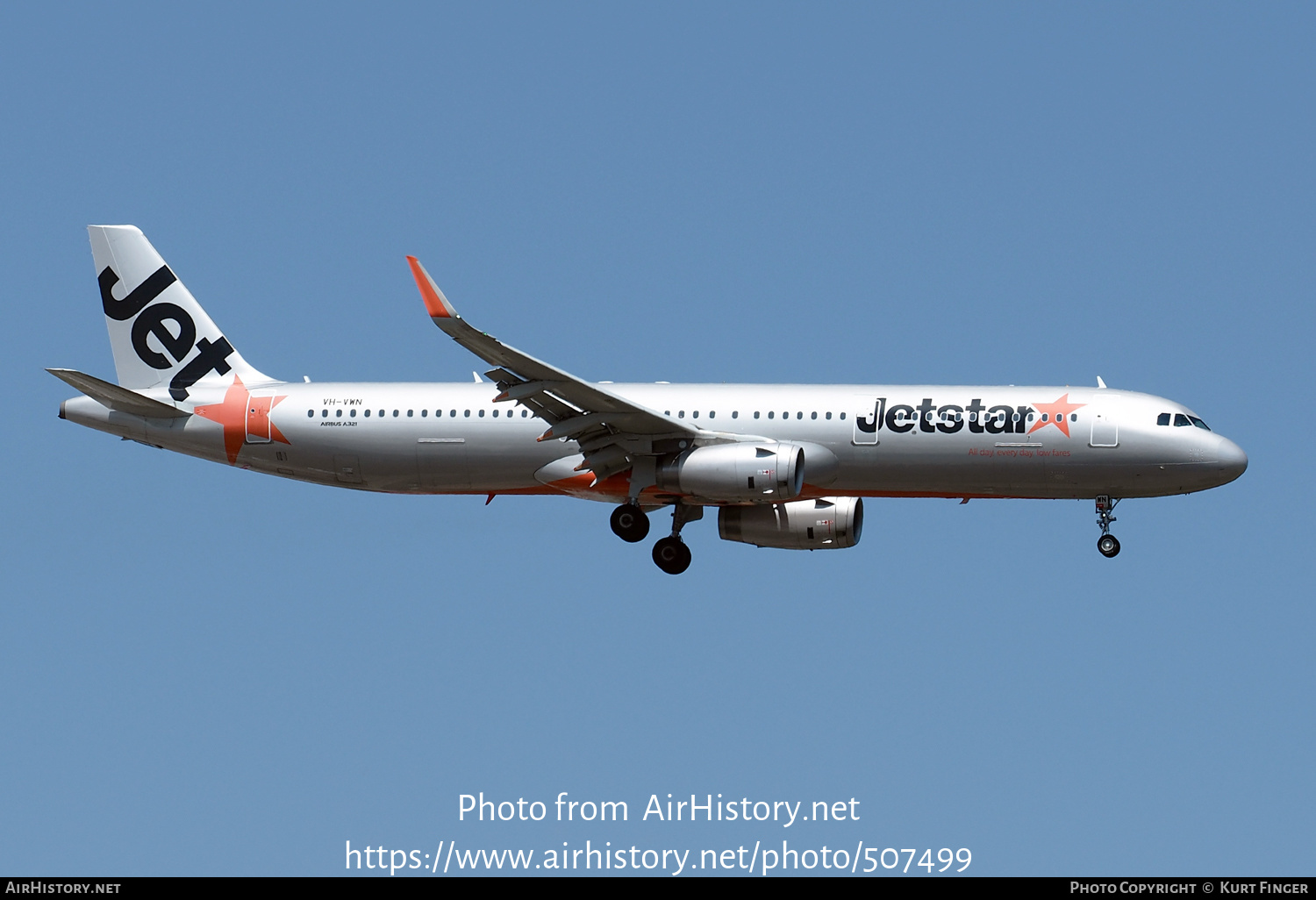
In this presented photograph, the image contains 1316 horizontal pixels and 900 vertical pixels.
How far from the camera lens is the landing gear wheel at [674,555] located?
42.2m

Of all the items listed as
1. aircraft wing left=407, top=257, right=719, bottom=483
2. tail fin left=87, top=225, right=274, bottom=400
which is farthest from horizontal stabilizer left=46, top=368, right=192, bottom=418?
aircraft wing left=407, top=257, right=719, bottom=483

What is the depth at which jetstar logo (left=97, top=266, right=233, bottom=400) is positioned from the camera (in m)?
44.1

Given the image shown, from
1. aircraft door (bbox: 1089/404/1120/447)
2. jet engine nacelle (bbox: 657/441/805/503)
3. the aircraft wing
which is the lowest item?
jet engine nacelle (bbox: 657/441/805/503)

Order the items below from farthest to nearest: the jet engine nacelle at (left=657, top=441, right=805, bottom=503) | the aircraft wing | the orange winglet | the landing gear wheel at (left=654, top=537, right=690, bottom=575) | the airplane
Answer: the landing gear wheel at (left=654, top=537, right=690, bottom=575) < the airplane < the jet engine nacelle at (left=657, top=441, right=805, bottom=503) < the aircraft wing < the orange winglet

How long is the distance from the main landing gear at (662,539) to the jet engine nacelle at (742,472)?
187 centimetres

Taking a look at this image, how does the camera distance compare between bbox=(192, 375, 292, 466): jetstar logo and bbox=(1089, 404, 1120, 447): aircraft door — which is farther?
bbox=(192, 375, 292, 466): jetstar logo

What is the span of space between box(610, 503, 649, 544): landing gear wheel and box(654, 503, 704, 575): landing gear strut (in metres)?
0.73

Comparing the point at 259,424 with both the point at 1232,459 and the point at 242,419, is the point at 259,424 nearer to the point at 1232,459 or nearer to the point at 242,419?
the point at 242,419

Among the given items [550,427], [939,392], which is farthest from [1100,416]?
[550,427]

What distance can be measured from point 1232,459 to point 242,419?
21.1 metres

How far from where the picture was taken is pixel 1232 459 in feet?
132

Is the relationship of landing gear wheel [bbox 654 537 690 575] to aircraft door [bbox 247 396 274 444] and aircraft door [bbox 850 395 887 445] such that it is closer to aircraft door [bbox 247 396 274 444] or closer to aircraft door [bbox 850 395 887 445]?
aircraft door [bbox 850 395 887 445]

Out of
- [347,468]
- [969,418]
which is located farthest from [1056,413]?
[347,468]
